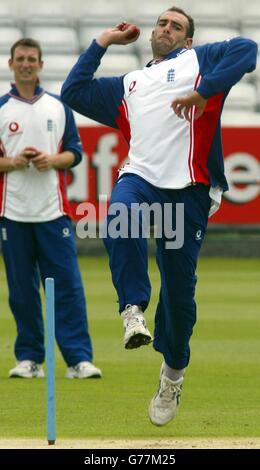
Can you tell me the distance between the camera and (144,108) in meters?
7.20

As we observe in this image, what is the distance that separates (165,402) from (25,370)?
2.28 metres

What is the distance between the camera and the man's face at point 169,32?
7.22 metres

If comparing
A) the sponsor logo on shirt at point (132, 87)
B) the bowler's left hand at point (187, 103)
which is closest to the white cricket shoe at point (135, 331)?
the bowler's left hand at point (187, 103)

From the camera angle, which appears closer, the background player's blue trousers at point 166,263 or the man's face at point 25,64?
the background player's blue trousers at point 166,263

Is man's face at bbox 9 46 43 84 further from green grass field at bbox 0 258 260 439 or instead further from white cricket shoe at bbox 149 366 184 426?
white cricket shoe at bbox 149 366 184 426

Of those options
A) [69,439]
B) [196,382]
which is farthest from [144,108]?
[196,382]

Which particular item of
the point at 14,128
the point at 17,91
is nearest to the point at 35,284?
the point at 14,128

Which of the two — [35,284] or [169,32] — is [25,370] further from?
[169,32]

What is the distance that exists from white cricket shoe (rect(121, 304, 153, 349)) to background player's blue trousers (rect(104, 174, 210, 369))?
0.12 meters

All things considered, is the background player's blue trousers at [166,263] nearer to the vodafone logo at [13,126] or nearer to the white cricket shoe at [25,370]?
the white cricket shoe at [25,370]

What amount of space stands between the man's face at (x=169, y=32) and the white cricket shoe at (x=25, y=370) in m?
2.99

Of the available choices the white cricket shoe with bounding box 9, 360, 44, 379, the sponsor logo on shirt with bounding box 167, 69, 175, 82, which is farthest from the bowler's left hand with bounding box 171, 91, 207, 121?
the white cricket shoe with bounding box 9, 360, 44, 379

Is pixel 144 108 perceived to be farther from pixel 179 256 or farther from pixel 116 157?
pixel 116 157
